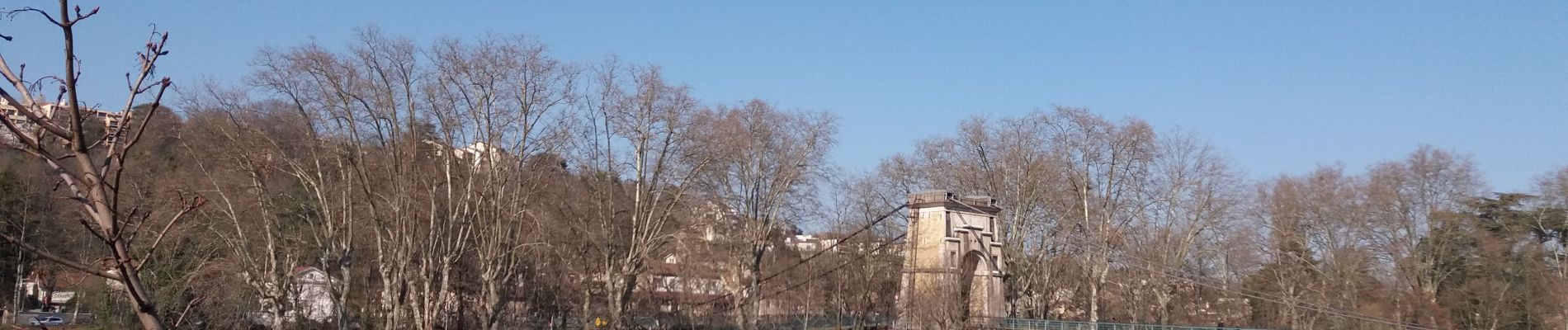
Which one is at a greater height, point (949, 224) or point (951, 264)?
point (949, 224)

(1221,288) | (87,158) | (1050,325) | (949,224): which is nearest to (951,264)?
(949,224)

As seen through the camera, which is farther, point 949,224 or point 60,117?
point 949,224

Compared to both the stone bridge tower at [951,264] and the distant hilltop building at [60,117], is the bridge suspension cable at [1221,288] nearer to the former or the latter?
the stone bridge tower at [951,264]

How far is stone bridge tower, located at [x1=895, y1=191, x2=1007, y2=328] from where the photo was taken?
24.7 metres

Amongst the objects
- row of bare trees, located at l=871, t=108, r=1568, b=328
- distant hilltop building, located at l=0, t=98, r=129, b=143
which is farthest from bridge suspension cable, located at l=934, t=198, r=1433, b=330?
distant hilltop building, located at l=0, t=98, r=129, b=143

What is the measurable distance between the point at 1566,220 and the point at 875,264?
18.7 meters

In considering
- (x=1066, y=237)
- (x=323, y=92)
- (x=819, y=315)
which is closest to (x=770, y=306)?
(x=819, y=315)

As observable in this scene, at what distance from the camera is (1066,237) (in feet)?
116

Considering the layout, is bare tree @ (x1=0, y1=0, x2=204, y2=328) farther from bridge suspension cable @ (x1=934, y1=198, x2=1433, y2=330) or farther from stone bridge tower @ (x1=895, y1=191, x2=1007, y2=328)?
bridge suspension cable @ (x1=934, y1=198, x2=1433, y2=330)

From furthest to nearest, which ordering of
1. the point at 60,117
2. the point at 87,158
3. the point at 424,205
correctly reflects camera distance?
the point at 424,205 < the point at 60,117 < the point at 87,158

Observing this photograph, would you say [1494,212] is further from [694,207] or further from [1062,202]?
[694,207]

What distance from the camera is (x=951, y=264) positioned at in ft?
83.7

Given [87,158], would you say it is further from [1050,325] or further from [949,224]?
[1050,325]

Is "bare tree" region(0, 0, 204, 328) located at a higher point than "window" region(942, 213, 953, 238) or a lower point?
lower
